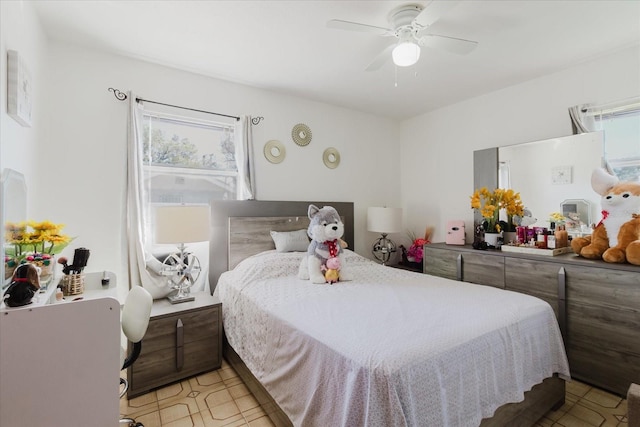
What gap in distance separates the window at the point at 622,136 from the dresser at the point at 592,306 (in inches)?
32.4

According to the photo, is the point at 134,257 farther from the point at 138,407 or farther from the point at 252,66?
the point at 252,66

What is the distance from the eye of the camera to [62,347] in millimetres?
1128

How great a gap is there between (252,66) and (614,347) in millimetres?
3547

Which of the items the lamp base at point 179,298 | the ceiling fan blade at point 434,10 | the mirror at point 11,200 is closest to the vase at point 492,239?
→ the ceiling fan blade at point 434,10

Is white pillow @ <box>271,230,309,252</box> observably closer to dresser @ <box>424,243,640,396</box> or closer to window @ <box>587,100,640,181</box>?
dresser @ <box>424,243,640,396</box>

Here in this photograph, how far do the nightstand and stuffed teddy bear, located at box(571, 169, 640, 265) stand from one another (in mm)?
2965

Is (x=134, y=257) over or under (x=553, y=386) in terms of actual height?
over

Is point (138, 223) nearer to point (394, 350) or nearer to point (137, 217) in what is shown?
point (137, 217)

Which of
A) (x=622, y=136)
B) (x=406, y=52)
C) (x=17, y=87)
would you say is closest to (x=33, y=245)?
(x=17, y=87)

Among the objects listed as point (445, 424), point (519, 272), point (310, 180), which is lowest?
point (445, 424)

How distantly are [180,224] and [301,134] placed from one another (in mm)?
1788

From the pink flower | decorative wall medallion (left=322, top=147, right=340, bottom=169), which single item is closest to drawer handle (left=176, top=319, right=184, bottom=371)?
decorative wall medallion (left=322, top=147, right=340, bottom=169)

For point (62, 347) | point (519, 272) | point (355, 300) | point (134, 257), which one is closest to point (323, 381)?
point (355, 300)

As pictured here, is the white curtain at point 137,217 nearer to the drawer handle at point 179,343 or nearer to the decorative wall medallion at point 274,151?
the drawer handle at point 179,343
